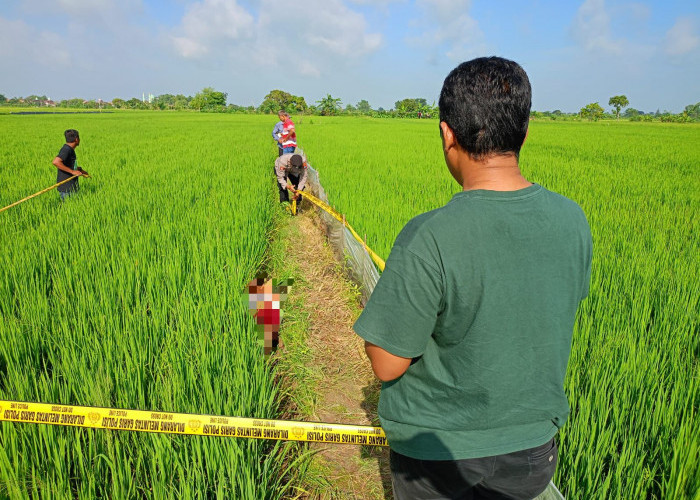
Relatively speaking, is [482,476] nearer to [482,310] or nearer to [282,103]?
[482,310]

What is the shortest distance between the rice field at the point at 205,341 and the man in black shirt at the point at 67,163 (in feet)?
0.81

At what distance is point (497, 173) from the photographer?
2.76 ft

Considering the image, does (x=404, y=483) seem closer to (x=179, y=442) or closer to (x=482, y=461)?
(x=482, y=461)

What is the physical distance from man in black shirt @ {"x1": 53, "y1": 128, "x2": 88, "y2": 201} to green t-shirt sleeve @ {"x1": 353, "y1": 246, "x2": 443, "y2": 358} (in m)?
5.62

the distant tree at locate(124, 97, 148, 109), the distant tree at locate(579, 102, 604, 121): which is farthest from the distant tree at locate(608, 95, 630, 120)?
the distant tree at locate(124, 97, 148, 109)

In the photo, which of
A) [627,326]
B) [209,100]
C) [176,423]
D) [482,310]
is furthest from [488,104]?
[209,100]

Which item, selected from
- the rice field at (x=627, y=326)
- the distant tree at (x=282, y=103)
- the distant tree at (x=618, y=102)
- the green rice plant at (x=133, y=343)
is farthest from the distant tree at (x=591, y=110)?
the green rice plant at (x=133, y=343)

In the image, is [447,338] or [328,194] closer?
[447,338]

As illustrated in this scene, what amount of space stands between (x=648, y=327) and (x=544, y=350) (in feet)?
7.42

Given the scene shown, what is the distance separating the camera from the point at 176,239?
3.58 meters

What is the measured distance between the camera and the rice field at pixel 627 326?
56.1 inches

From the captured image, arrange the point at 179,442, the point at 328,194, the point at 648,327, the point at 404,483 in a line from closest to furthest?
the point at 404,483 < the point at 179,442 < the point at 648,327 < the point at 328,194

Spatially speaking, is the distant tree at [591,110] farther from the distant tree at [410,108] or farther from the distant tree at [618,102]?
the distant tree at [410,108]

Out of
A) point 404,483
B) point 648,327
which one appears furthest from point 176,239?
point 648,327
